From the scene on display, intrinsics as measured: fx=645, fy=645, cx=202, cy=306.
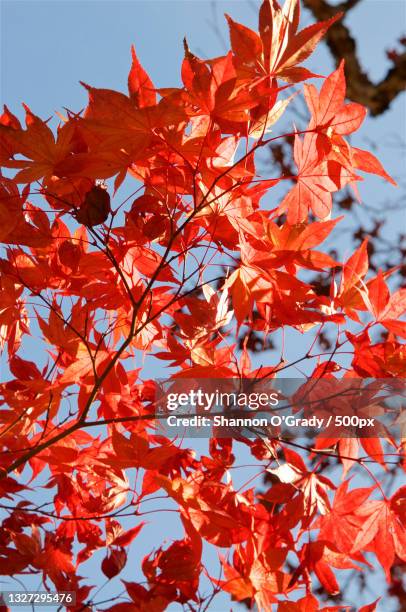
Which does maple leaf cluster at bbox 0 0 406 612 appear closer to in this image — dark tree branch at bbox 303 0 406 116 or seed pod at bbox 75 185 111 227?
Result: seed pod at bbox 75 185 111 227

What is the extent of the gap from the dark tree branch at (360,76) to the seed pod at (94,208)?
2.42 metres

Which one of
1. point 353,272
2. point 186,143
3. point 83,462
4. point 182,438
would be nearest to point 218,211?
point 186,143

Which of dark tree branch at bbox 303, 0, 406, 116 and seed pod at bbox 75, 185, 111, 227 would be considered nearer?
seed pod at bbox 75, 185, 111, 227

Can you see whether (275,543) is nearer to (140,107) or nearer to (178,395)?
(178,395)

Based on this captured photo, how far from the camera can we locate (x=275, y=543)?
978 mm

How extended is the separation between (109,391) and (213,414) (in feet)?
0.53

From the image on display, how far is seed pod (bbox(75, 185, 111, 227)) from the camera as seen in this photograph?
885mm

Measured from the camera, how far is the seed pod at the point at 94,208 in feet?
2.90

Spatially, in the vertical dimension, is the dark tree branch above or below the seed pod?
above

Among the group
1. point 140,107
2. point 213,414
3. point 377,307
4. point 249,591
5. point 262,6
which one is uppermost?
point 262,6

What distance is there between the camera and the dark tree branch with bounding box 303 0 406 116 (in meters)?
3.04

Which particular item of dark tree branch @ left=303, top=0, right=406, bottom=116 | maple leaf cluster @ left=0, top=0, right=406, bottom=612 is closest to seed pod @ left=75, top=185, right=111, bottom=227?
maple leaf cluster @ left=0, top=0, right=406, bottom=612

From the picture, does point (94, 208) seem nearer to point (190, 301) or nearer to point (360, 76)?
point (190, 301)

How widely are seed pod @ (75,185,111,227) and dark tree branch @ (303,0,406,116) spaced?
2.42 metres
